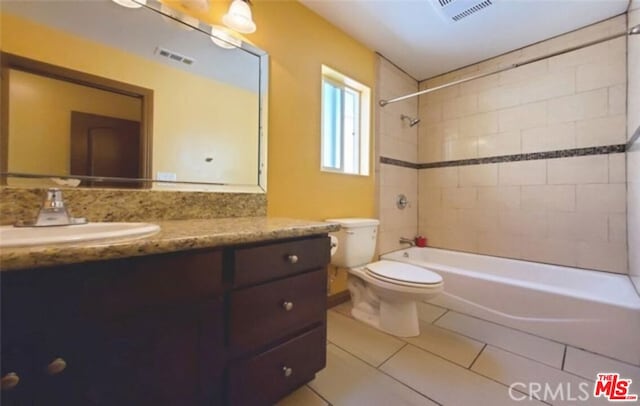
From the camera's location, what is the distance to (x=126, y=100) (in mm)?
1124

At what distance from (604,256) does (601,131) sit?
0.95 m

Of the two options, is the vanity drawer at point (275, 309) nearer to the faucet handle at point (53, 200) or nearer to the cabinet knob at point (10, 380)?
the cabinet knob at point (10, 380)

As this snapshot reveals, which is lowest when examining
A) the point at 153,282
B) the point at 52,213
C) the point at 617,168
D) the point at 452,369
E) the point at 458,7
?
the point at 452,369

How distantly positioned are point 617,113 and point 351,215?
6.84 ft

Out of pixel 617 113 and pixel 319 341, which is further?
pixel 617 113

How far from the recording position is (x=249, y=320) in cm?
87

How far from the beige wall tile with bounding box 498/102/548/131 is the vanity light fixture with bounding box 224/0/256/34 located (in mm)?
2321

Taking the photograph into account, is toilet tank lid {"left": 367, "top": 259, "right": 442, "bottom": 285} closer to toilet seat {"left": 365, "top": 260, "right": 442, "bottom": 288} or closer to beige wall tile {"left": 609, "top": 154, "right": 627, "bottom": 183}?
toilet seat {"left": 365, "top": 260, "right": 442, "bottom": 288}

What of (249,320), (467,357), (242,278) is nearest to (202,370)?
(249,320)

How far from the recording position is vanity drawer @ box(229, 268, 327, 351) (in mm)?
846

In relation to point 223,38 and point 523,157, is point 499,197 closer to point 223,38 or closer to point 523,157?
point 523,157

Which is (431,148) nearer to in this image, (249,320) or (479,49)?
(479,49)

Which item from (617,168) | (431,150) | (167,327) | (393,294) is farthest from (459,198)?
(167,327)

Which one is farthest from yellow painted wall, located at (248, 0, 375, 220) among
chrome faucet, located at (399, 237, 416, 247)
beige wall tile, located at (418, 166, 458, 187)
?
beige wall tile, located at (418, 166, 458, 187)
